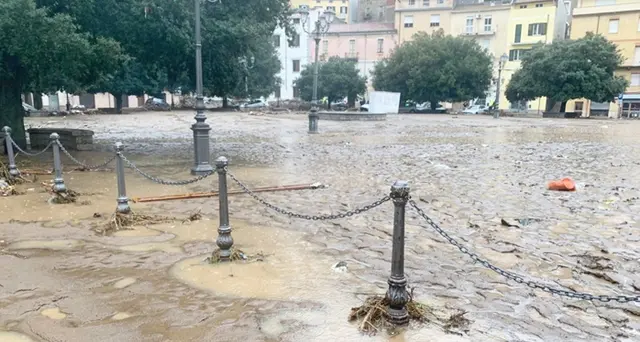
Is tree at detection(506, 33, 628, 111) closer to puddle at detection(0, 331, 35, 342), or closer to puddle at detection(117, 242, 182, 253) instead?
puddle at detection(117, 242, 182, 253)

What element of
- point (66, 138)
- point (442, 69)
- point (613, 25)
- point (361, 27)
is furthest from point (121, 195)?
point (361, 27)

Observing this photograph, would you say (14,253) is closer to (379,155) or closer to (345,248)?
(345,248)

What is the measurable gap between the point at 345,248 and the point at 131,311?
2.51 metres

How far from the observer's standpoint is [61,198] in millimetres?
7605

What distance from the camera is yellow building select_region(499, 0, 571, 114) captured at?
55188mm

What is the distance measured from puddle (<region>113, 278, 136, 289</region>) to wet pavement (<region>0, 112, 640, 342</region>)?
30mm

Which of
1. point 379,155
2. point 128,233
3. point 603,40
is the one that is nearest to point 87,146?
point 379,155

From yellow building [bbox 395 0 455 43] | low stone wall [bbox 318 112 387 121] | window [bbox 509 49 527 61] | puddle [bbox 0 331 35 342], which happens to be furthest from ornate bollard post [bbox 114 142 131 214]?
yellow building [bbox 395 0 455 43]

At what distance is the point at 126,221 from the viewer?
6328 mm

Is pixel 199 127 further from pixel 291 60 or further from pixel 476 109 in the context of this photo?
pixel 291 60

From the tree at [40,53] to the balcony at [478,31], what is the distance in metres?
56.1

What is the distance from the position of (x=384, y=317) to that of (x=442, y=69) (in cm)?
4813

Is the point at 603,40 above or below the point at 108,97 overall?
above

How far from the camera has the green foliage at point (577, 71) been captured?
4169cm
